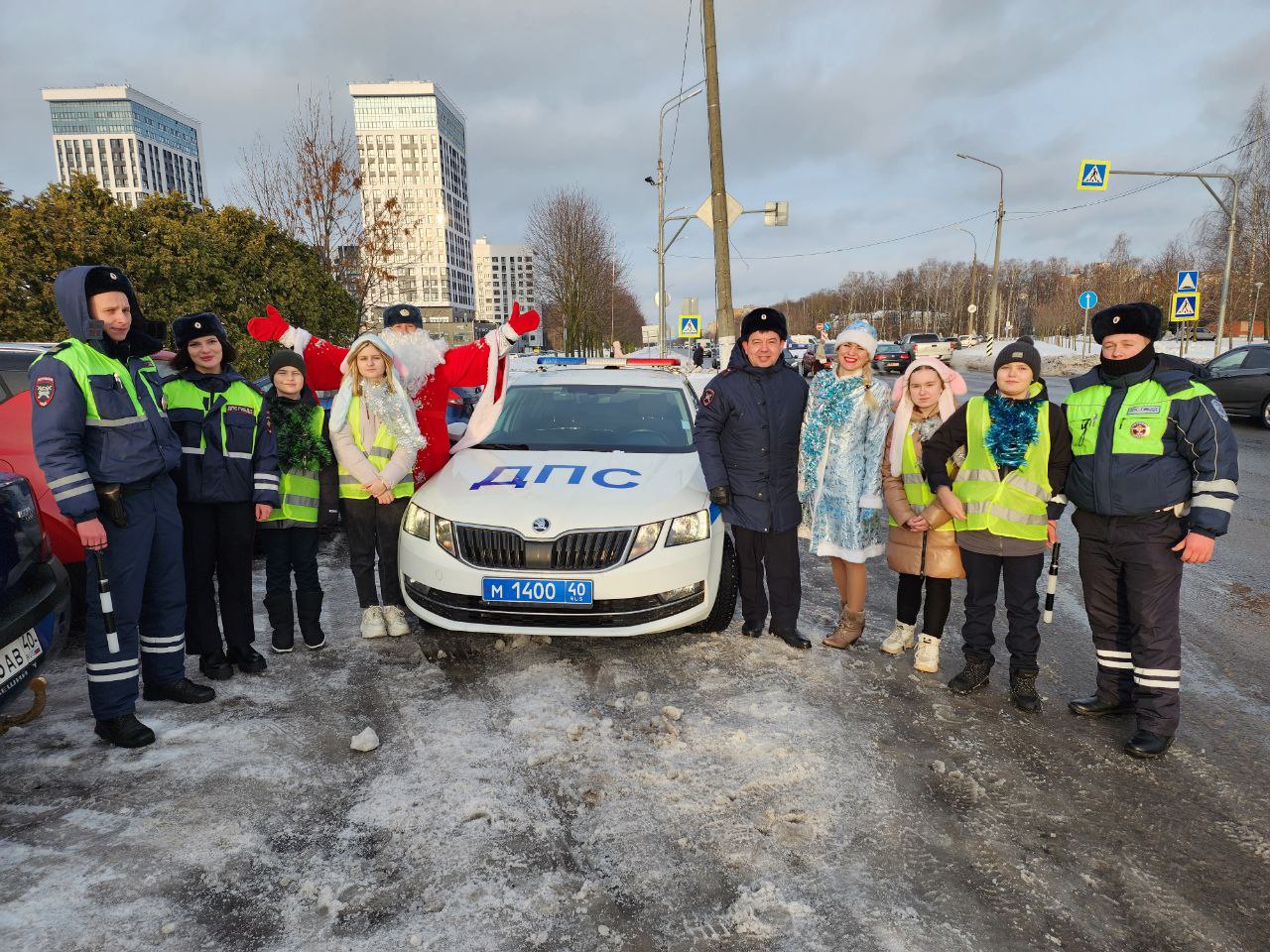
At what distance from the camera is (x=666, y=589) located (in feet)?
11.8

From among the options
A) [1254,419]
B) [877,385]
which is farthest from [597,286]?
[877,385]

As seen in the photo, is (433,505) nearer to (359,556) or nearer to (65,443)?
(359,556)

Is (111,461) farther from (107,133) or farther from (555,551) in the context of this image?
(107,133)

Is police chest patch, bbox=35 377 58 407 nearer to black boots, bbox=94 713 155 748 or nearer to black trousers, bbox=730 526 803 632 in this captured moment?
black boots, bbox=94 713 155 748

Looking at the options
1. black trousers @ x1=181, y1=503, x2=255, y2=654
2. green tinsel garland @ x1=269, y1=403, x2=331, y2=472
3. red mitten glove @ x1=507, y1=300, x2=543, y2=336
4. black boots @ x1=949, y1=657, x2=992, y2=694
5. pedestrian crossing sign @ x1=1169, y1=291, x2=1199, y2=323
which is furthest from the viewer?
pedestrian crossing sign @ x1=1169, y1=291, x2=1199, y2=323

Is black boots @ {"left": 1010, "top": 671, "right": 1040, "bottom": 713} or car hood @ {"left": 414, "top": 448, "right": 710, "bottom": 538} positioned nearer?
black boots @ {"left": 1010, "top": 671, "right": 1040, "bottom": 713}

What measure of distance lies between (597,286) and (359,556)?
3971 centimetres

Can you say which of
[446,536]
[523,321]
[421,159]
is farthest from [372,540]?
[421,159]

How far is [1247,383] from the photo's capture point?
1324cm

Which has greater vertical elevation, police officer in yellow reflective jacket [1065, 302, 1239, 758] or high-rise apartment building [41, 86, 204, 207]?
high-rise apartment building [41, 86, 204, 207]

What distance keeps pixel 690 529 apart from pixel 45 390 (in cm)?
286

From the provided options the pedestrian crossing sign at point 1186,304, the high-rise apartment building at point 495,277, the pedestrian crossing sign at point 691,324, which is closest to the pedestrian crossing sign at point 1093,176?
the pedestrian crossing sign at point 1186,304

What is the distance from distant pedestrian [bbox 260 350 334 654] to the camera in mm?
3938

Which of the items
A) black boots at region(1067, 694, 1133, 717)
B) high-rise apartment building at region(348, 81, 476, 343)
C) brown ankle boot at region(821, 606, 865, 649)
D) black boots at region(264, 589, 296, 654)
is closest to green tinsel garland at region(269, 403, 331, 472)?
black boots at region(264, 589, 296, 654)
